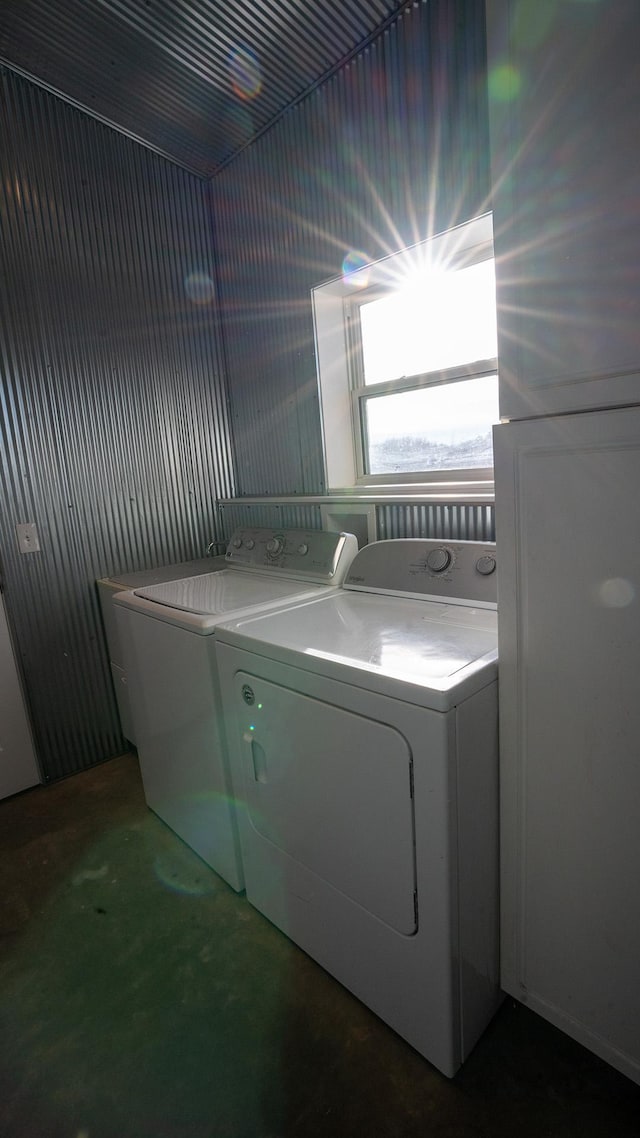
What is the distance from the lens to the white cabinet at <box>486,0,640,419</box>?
920 mm

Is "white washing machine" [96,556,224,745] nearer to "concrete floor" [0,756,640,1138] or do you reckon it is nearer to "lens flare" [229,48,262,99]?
"concrete floor" [0,756,640,1138]

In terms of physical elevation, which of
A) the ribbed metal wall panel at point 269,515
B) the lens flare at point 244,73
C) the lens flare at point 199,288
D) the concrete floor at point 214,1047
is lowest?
the concrete floor at point 214,1047

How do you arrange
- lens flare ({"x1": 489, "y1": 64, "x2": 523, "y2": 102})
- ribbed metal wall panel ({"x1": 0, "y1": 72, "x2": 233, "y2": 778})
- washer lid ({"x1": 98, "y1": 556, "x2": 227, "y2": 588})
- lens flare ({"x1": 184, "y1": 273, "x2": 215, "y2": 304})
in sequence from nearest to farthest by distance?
lens flare ({"x1": 489, "y1": 64, "x2": 523, "y2": 102}) → ribbed metal wall panel ({"x1": 0, "y1": 72, "x2": 233, "y2": 778}) → washer lid ({"x1": 98, "y1": 556, "x2": 227, "y2": 588}) → lens flare ({"x1": 184, "y1": 273, "x2": 215, "y2": 304})

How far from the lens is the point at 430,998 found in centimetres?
122

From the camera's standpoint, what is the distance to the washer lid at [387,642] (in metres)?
1.12

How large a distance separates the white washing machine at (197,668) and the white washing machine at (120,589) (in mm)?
287

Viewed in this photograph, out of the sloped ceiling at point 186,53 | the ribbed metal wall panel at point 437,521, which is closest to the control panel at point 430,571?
the ribbed metal wall panel at point 437,521

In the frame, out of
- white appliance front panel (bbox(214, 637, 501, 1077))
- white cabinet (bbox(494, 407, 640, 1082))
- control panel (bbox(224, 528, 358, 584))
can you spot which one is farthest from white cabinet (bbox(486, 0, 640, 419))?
control panel (bbox(224, 528, 358, 584))

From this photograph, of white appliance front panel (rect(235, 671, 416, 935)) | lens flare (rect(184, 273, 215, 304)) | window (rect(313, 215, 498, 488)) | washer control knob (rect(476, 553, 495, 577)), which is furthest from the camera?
lens flare (rect(184, 273, 215, 304))

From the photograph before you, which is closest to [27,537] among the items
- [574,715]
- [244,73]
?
[244,73]

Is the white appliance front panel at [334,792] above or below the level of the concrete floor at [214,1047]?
above

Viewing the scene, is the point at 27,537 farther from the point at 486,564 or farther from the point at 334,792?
the point at 486,564

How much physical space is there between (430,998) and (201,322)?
3.03 m

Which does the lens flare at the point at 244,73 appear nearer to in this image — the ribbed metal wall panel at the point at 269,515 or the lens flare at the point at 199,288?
the lens flare at the point at 199,288
